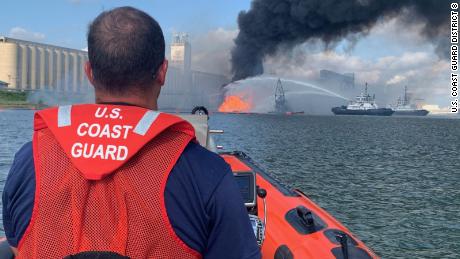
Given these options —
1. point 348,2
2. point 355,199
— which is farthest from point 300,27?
point 355,199

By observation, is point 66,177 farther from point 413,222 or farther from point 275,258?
point 413,222

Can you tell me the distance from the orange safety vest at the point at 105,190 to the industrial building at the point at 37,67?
96.6 meters

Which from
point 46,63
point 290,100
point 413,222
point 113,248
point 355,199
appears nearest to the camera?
point 113,248

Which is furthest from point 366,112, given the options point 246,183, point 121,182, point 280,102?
point 121,182

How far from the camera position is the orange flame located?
122438mm

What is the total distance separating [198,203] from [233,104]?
123m

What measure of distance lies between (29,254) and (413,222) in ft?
41.7

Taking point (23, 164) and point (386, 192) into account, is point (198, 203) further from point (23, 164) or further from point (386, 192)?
point (386, 192)

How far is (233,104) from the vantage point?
4894 inches

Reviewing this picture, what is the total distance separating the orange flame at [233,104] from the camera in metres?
122

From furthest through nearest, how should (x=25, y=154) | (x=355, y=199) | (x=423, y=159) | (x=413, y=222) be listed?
(x=423, y=159)
(x=355, y=199)
(x=413, y=222)
(x=25, y=154)

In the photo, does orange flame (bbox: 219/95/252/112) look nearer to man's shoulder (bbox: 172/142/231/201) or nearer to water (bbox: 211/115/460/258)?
water (bbox: 211/115/460/258)

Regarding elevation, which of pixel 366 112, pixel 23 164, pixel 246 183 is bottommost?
pixel 246 183

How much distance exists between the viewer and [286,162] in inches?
946
